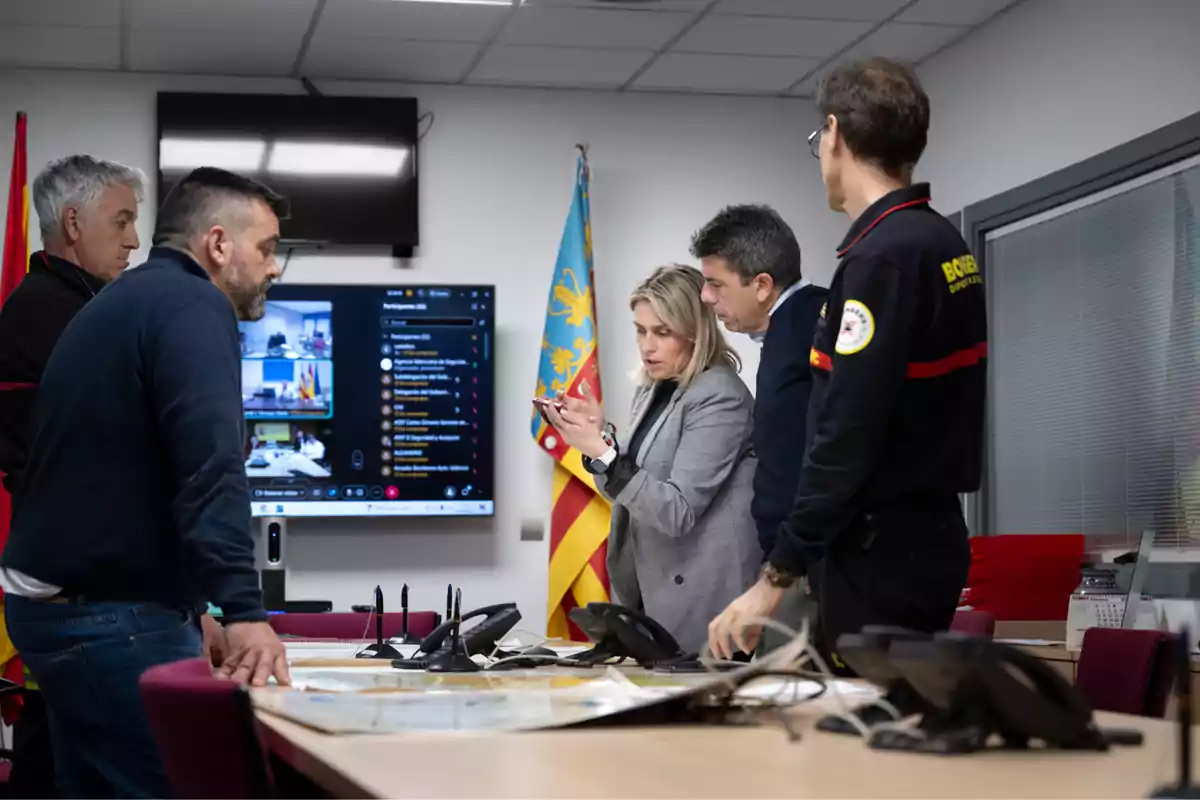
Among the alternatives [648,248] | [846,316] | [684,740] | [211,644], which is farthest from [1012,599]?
[684,740]

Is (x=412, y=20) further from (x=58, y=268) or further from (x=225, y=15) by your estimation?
(x=58, y=268)

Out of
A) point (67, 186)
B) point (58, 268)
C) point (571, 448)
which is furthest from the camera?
point (571, 448)

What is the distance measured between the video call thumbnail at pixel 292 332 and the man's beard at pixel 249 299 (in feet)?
9.88

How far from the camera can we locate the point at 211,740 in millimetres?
1185

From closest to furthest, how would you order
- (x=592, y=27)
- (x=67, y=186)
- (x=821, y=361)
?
(x=821, y=361) → (x=67, y=186) → (x=592, y=27)

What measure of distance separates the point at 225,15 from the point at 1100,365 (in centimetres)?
321

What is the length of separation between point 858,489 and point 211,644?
→ 0.96m

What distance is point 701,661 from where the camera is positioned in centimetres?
181

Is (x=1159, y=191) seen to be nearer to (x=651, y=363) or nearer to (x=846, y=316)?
(x=651, y=363)

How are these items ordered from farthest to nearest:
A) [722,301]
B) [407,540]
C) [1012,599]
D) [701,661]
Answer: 1. [407,540]
2. [1012,599]
3. [722,301]
4. [701,661]

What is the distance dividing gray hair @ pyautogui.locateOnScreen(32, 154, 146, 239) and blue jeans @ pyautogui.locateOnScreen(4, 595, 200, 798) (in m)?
1.36

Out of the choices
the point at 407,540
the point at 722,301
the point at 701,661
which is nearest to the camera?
the point at 701,661

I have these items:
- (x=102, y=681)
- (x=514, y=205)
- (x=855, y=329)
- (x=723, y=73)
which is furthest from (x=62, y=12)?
(x=855, y=329)

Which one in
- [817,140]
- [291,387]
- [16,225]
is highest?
[16,225]
